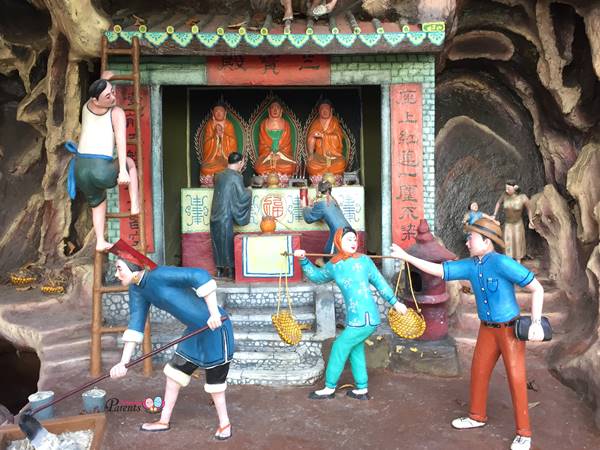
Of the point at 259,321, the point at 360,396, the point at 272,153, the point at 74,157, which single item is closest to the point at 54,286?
the point at 74,157

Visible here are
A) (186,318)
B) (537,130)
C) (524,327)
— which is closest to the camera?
(524,327)

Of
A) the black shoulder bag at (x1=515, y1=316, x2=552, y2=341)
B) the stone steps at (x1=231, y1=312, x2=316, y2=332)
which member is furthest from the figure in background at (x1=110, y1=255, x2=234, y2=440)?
the black shoulder bag at (x1=515, y1=316, x2=552, y2=341)

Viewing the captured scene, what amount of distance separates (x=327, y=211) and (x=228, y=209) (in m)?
1.41

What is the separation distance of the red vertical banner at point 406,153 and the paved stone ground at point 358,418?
2.49 meters

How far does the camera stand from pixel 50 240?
9852mm

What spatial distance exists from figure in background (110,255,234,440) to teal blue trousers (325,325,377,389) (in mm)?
1196

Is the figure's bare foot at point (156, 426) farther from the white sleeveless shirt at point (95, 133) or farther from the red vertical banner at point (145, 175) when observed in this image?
the red vertical banner at point (145, 175)

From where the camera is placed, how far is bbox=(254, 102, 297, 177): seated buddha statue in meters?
9.23

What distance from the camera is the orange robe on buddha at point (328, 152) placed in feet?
29.9

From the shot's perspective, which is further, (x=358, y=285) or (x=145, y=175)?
(x=145, y=175)

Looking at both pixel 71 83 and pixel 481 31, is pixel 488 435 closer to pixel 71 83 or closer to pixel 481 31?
pixel 481 31

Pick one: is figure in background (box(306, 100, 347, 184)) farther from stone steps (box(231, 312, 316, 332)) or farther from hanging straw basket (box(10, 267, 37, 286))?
hanging straw basket (box(10, 267, 37, 286))

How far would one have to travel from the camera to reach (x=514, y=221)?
9180mm

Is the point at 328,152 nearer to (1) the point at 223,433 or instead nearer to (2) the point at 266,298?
(2) the point at 266,298
